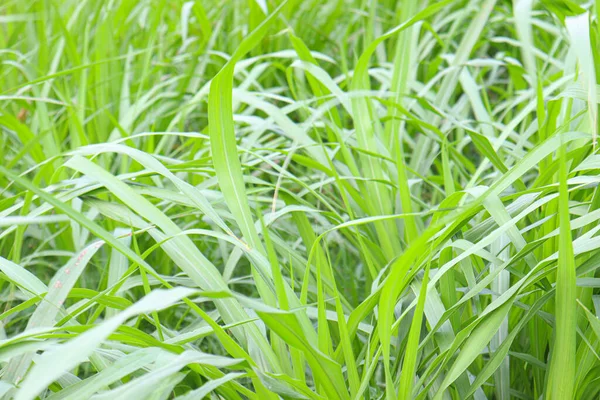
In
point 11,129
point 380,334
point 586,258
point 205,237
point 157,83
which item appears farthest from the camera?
point 157,83

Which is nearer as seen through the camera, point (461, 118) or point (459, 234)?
point (459, 234)

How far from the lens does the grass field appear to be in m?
0.60

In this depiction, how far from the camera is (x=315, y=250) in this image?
770mm

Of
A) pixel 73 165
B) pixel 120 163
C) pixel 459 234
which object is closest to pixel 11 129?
pixel 120 163

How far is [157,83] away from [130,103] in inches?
5.0

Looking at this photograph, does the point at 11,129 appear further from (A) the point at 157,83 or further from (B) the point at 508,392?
(B) the point at 508,392

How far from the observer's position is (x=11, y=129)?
45.4 inches

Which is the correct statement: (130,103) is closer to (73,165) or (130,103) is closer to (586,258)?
(73,165)

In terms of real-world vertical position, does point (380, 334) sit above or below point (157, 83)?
below

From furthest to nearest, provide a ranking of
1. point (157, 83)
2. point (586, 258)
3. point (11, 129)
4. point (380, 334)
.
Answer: point (157, 83) < point (11, 129) < point (586, 258) < point (380, 334)

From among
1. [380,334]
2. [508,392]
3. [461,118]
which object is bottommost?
[508,392]

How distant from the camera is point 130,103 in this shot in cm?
136

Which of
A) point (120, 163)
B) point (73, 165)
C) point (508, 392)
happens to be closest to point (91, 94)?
point (120, 163)

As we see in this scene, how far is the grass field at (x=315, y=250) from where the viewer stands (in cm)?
60
